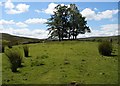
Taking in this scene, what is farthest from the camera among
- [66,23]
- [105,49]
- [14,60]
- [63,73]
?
[66,23]

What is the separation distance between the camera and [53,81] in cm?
1355

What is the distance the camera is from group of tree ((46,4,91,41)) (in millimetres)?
67475

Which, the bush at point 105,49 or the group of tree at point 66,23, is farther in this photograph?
the group of tree at point 66,23

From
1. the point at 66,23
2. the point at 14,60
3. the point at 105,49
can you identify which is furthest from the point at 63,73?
the point at 66,23

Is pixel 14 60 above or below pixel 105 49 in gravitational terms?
below

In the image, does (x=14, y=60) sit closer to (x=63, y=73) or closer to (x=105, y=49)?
(x=63, y=73)

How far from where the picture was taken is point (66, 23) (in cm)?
6906

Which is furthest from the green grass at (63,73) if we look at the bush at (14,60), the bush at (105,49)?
the bush at (105,49)

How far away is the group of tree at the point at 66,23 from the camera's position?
67475mm

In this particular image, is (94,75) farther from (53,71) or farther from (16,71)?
(16,71)

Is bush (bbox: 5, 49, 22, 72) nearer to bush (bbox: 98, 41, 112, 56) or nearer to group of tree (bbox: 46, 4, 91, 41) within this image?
bush (bbox: 98, 41, 112, 56)

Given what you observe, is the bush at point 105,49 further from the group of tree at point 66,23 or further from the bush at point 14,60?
the group of tree at point 66,23

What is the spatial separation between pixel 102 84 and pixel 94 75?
189 centimetres

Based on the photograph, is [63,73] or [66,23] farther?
[66,23]
